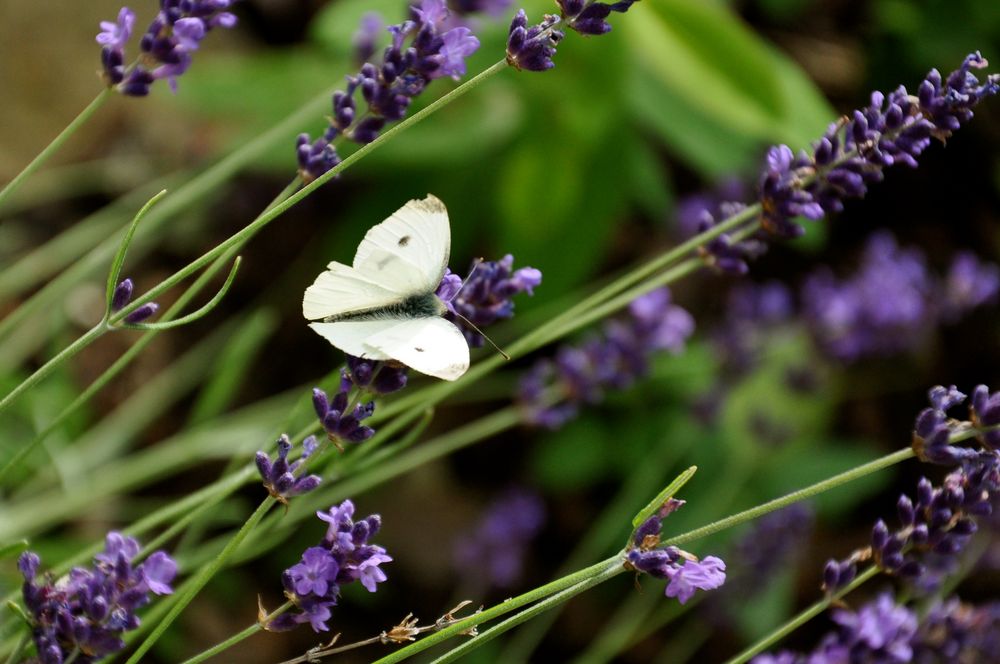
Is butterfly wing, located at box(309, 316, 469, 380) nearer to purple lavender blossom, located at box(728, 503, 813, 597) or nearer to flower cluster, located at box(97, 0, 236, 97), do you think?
flower cluster, located at box(97, 0, 236, 97)

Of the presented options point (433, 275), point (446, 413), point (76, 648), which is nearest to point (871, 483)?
point (446, 413)

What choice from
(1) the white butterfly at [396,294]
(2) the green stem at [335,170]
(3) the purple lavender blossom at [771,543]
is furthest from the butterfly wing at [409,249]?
(3) the purple lavender blossom at [771,543]

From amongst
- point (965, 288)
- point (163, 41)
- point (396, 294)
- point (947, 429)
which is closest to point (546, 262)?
point (965, 288)

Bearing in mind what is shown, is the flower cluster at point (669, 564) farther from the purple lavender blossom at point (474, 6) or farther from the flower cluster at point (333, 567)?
the purple lavender blossom at point (474, 6)

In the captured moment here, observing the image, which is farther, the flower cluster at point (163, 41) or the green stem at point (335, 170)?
the flower cluster at point (163, 41)

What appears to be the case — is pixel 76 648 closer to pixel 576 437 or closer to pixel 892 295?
pixel 576 437
